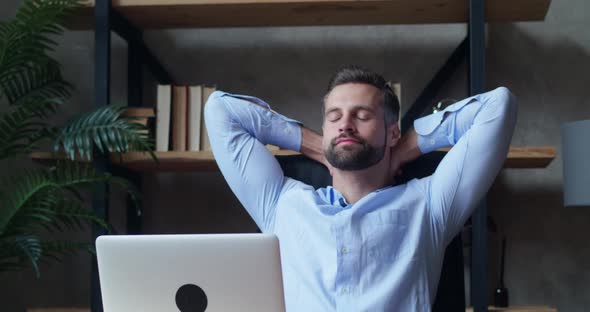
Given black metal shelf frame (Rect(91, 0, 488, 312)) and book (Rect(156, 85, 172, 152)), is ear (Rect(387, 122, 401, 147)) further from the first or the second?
book (Rect(156, 85, 172, 152))

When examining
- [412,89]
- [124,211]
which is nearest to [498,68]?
[412,89]

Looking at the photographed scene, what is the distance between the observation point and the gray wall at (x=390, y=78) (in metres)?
3.01

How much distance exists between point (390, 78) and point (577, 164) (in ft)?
2.80

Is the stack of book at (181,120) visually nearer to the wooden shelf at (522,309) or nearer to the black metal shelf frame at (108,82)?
the black metal shelf frame at (108,82)

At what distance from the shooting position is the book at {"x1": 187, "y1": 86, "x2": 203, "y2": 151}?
277 centimetres

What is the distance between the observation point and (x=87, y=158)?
265cm

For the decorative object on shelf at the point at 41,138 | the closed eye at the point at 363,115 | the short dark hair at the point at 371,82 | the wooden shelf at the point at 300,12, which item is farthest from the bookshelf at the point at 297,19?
the closed eye at the point at 363,115

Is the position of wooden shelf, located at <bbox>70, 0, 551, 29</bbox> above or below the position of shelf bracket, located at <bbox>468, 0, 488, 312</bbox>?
above

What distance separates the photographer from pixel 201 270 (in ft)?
4.14

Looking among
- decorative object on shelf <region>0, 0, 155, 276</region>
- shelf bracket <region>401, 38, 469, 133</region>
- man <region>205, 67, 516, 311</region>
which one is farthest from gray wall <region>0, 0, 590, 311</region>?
man <region>205, 67, 516, 311</region>

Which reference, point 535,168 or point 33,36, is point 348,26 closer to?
point 535,168

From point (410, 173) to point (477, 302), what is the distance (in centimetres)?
75

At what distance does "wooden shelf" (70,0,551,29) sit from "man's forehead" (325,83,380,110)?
2.20 ft

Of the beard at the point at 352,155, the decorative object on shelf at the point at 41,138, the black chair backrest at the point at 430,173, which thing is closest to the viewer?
the black chair backrest at the point at 430,173
